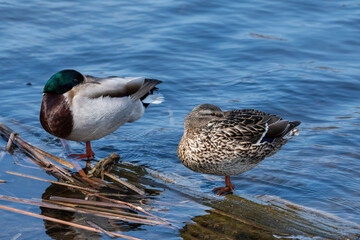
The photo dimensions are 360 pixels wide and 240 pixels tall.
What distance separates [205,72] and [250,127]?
12.0 feet

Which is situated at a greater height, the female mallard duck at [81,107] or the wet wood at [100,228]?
the female mallard duck at [81,107]

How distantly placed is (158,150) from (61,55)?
3599 mm

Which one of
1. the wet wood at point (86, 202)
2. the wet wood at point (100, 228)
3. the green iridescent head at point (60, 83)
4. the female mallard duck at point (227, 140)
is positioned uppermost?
the green iridescent head at point (60, 83)

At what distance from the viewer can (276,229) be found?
15.6 feet

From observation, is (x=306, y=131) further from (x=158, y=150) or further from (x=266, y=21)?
(x=266, y=21)

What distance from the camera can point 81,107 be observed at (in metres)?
5.82

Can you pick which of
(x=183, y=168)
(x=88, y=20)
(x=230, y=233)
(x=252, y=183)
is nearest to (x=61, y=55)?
(x=88, y=20)

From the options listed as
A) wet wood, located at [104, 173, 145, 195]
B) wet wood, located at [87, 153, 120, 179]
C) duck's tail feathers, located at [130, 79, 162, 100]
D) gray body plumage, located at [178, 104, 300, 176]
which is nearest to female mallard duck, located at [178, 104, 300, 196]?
gray body plumage, located at [178, 104, 300, 176]

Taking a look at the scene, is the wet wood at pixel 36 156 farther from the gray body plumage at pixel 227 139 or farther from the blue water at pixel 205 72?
the gray body plumage at pixel 227 139

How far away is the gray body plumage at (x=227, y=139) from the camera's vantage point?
17.3 feet

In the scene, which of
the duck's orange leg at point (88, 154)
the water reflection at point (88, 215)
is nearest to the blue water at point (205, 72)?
the water reflection at point (88, 215)

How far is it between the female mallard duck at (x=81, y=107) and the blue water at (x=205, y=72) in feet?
1.58

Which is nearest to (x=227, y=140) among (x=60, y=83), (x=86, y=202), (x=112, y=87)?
(x=86, y=202)

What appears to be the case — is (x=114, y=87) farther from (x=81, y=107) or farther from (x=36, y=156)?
(x=36, y=156)
